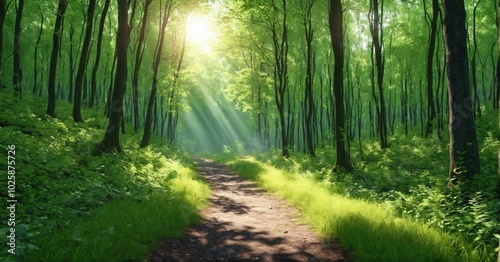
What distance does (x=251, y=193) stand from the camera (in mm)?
12484

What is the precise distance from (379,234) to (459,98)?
4.03 meters

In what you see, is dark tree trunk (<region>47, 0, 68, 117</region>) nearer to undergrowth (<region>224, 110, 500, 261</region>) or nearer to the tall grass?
the tall grass

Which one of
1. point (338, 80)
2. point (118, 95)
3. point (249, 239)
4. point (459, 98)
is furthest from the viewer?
point (338, 80)

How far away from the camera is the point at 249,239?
21.5ft

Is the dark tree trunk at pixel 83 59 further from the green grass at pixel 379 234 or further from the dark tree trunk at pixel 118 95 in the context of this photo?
the green grass at pixel 379 234

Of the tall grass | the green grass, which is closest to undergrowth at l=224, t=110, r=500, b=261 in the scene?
the green grass

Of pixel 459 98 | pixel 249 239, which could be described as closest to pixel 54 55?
pixel 249 239

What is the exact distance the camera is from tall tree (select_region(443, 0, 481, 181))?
7.17 meters

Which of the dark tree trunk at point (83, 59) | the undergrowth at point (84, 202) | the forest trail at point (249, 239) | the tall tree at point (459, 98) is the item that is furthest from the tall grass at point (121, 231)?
the dark tree trunk at point (83, 59)

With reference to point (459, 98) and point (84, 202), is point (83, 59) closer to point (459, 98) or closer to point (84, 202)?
point (84, 202)

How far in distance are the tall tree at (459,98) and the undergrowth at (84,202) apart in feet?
21.0

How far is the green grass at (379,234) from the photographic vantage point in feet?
→ 15.1

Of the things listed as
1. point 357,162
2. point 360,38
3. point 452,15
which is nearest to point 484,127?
point 357,162

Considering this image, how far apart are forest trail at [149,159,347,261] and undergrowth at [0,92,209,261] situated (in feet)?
1.49
